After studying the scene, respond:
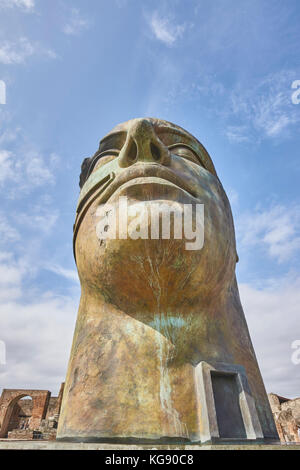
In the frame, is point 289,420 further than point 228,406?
Yes

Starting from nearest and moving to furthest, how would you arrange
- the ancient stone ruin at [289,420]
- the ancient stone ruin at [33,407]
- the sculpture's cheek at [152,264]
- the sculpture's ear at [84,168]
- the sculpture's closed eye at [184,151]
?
the sculpture's cheek at [152,264] < the sculpture's closed eye at [184,151] < the sculpture's ear at [84,168] < the ancient stone ruin at [289,420] < the ancient stone ruin at [33,407]

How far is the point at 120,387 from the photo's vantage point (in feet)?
6.65

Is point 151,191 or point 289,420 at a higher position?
point 289,420

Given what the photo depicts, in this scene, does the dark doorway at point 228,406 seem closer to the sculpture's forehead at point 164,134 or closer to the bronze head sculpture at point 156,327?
the bronze head sculpture at point 156,327

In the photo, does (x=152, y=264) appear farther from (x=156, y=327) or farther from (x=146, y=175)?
(x=146, y=175)

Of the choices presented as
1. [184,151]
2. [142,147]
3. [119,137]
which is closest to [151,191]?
[142,147]

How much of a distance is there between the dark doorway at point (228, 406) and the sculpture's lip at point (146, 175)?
1554mm

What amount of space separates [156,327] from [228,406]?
722mm

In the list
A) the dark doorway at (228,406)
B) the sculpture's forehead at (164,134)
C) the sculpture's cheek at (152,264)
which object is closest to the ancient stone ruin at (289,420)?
the dark doorway at (228,406)

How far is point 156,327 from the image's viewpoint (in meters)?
2.25

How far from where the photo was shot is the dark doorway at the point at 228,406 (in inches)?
76.2

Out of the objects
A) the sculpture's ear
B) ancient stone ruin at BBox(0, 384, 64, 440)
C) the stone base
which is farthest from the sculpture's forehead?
ancient stone ruin at BBox(0, 384, 64, 440)

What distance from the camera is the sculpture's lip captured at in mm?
2482

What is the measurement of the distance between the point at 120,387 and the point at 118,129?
2.55 m
